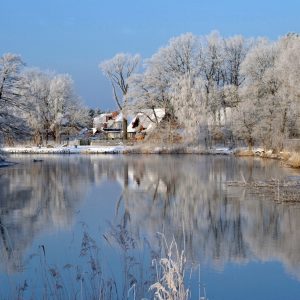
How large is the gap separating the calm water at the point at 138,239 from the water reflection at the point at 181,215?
26mm

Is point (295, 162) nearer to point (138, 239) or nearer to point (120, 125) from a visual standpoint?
point (138, 239)

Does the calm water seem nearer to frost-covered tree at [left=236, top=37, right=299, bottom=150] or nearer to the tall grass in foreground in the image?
the tall grass in foreground

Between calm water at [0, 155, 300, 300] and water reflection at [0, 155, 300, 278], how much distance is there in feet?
0.08

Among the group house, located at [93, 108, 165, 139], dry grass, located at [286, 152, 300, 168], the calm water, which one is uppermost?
house, located at [93, 108, 165, 139]

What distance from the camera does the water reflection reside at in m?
10.5

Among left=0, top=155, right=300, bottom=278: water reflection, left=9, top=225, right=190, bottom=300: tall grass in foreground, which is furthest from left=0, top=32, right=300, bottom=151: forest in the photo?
left=9, top=225, right=190, bottom=300: tall grass in foreground

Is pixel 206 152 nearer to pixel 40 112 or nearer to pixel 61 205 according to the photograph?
pixel 40 112

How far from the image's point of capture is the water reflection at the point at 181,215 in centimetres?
1049

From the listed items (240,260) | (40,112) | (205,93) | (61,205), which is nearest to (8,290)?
(240,260)

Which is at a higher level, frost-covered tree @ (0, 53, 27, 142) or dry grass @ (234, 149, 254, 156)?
frost-covered tree @ (0, 53, 27, 142)

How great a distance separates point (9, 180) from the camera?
24531 millimetres

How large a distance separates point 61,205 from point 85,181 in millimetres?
7461

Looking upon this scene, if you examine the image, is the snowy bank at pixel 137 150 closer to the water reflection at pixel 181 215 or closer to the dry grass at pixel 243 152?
the dry grass at pixel 243 152

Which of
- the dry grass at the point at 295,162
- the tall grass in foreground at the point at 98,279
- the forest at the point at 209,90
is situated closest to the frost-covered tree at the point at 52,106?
the forest at the point at 209,90
